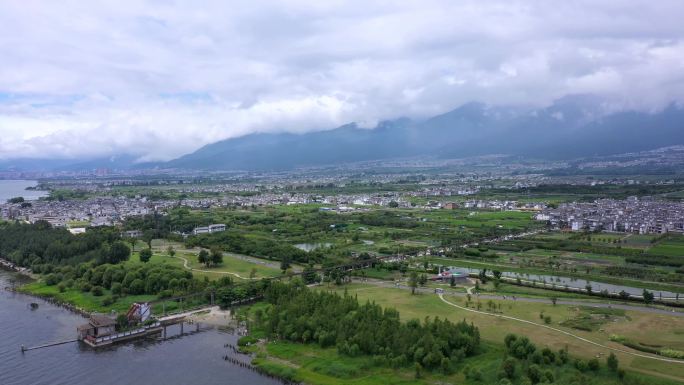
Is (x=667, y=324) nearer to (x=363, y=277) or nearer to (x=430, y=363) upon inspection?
(x=430, y=363)

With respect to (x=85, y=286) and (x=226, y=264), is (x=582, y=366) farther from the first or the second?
(x=85, y=286)

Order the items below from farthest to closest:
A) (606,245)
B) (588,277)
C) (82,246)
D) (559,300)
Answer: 1. (606,245)
2. (82,246)
3. (588,277)
4. (559,300)

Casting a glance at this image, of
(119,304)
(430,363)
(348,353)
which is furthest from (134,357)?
(430,363)

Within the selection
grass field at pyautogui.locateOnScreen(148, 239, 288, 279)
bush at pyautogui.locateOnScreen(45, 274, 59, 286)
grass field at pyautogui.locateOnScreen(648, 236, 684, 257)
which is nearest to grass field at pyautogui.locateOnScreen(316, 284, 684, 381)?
grass field at pyautogui.locateOnScreen(148, 239, 288, 279)

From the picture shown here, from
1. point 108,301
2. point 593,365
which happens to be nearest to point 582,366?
point 593,365

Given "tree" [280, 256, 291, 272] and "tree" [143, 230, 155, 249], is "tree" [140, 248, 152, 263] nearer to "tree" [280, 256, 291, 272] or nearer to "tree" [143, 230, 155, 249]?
"tree" [143, 230, 155, 249]

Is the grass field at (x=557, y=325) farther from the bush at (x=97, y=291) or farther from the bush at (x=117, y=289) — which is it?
the bush at (x=97, y=291)

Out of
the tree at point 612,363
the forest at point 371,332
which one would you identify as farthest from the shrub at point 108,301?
the tree at point 612,363
